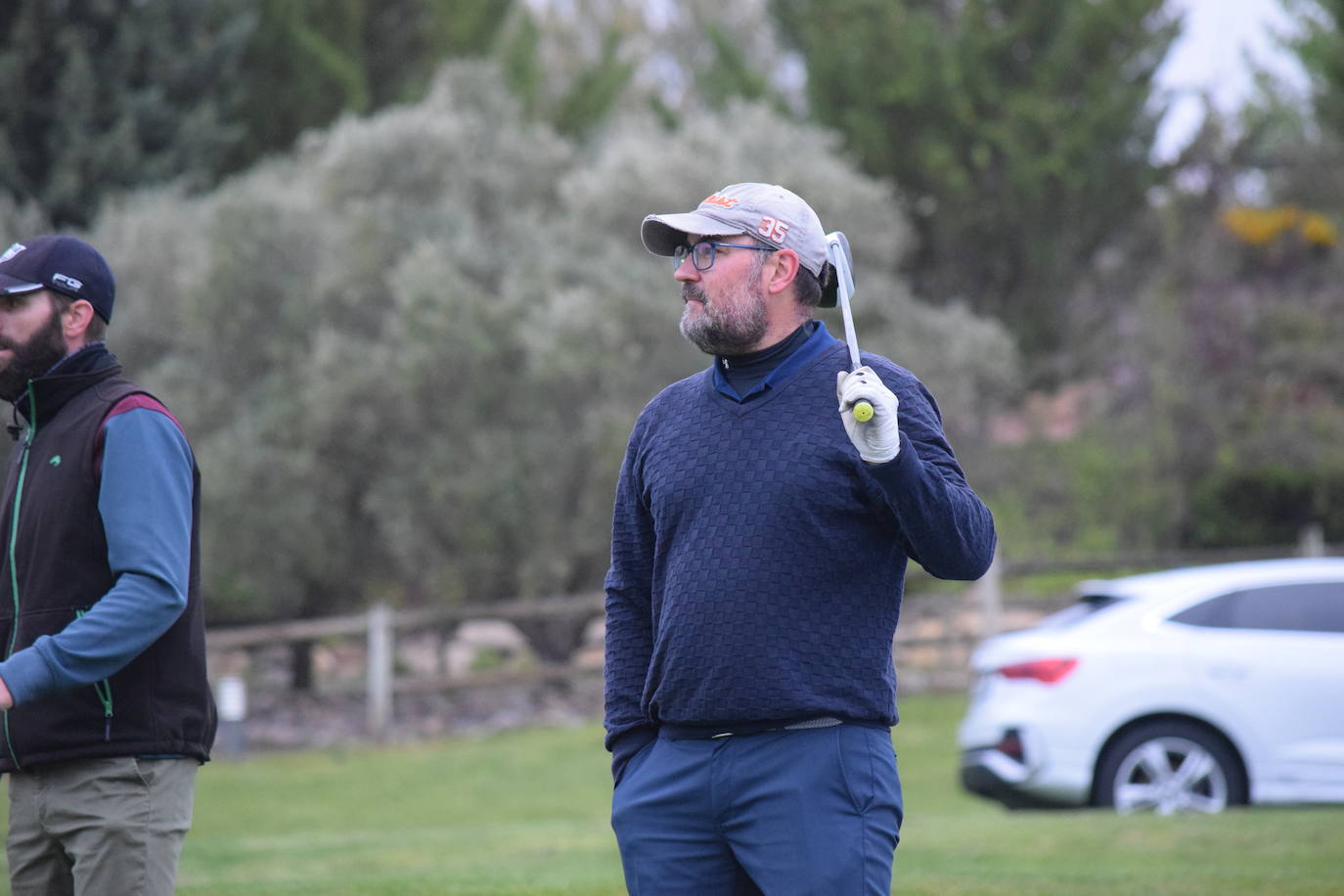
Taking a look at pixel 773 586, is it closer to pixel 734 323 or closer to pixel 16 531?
pixel 734 323

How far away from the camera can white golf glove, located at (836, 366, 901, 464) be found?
307 centimetres

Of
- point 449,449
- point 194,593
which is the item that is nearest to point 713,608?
point 194,593

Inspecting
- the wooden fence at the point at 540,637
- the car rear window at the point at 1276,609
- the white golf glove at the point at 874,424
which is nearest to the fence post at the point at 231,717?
the wooden fence at the point at 540,637

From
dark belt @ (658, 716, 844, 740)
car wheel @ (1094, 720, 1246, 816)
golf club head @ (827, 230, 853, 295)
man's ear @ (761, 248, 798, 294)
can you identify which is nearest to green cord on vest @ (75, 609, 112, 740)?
dark belt @ (658, 716, 844, 740)

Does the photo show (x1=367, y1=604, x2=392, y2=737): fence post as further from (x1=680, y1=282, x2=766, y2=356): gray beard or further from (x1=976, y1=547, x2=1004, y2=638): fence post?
(x1=680, y1=282, x2=766, y2=356): gray beard

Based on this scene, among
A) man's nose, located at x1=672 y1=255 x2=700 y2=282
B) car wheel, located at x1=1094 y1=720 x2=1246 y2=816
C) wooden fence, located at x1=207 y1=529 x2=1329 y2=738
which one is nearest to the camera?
man's nose, located at x1=672 y1=255 x2=700 y2=282

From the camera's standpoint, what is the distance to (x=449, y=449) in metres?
18.5

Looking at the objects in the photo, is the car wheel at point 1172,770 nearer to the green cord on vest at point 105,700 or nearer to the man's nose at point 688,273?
the man's nose at point 688,273

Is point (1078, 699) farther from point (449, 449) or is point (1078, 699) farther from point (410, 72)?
point (410, 72)

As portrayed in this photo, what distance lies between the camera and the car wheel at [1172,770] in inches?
390

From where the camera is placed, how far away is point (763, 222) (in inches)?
137

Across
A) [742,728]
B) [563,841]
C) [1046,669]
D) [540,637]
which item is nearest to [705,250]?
[742,728]

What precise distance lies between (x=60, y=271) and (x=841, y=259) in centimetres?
170

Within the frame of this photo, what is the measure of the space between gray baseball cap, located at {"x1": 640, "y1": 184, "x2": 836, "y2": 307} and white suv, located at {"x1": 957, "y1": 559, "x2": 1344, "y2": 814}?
691cm
